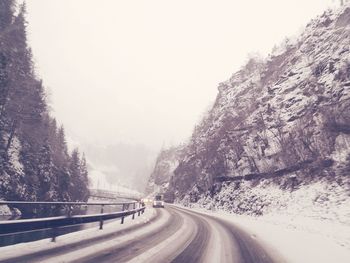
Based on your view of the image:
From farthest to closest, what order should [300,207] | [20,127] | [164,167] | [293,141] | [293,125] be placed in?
[164,167], [20,127], [293,125], [293,141], [300,207]

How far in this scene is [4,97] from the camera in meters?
42.3

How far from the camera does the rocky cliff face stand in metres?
30.7

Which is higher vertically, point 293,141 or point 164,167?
point 164,167

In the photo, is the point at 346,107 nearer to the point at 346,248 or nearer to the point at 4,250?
the point at 346,248

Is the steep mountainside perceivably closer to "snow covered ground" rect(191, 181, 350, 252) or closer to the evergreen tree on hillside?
the evergreen tree on hillside

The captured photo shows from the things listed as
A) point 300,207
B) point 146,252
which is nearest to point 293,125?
point 300,207

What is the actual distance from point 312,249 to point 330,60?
31993mm

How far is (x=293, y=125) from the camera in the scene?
121 ft

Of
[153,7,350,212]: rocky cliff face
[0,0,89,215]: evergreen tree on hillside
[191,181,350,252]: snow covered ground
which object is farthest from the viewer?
[0,0,89,215]: evergreen tree on hillside

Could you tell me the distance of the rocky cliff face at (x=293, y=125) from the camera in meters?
30.7

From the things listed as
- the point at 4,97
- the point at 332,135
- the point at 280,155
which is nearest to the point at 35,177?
the point at 4,97

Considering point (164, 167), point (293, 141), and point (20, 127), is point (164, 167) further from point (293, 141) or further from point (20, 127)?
point (293, 141)

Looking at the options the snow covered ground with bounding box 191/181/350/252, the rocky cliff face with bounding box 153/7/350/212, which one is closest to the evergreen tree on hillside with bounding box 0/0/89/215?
the snow covered ground with bounding box 191/181/350/252

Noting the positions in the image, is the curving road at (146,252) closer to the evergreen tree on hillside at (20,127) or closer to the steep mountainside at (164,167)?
the evergreen tree on hillside at (20,127)
